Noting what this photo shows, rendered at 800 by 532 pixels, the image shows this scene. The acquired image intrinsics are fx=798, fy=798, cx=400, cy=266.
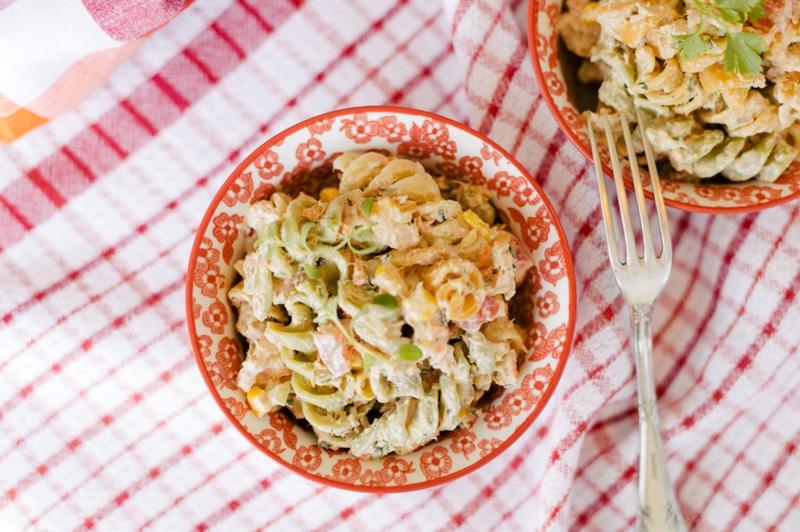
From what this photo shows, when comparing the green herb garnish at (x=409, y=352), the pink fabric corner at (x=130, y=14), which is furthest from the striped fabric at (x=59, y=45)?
the green herb garnish at (x=409, y=352)

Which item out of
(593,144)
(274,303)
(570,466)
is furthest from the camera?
(570,466)

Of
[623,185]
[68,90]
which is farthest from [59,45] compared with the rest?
[623,185]

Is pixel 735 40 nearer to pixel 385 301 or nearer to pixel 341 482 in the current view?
pixel 385 301

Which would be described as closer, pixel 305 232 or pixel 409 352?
pixel 409 352

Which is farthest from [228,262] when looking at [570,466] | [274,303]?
[570,466]

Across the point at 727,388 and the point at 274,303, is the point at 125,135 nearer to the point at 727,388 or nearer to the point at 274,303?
the point at 274,303

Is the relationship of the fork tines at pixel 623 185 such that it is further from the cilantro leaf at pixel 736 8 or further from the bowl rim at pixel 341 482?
the cilantro leaf at pixel 736 8
